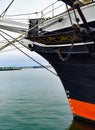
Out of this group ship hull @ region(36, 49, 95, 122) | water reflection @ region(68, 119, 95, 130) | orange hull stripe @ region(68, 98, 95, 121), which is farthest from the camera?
water reflection @ region(68, 119, 95, 130)

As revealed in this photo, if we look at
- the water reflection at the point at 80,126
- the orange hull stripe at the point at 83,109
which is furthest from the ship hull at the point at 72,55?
the water reflection at the point at 80,126

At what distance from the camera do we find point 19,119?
15.2 metres

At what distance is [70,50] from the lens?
35.7ft

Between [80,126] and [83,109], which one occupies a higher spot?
[83,109]

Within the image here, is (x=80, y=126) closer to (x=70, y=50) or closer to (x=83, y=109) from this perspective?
(x=83, y=109)

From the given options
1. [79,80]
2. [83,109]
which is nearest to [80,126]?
[83,109]

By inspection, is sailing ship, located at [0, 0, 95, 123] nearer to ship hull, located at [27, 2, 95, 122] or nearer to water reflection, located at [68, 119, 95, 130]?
ship hull, located at [27, 2, 95, 122]

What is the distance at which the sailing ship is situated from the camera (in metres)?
10.1

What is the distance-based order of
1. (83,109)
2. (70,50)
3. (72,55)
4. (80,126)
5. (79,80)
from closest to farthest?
(70,50), (72,55), (79,80), (83,109), (80,126)

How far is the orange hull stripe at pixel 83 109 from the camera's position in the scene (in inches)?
445

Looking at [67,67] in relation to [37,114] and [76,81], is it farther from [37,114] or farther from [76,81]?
[37,114]

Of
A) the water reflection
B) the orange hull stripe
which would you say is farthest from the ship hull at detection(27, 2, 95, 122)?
the water reflection

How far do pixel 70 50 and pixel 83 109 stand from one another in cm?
265

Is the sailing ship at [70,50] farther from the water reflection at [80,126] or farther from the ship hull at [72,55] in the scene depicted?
the water reflection at [80,126]
